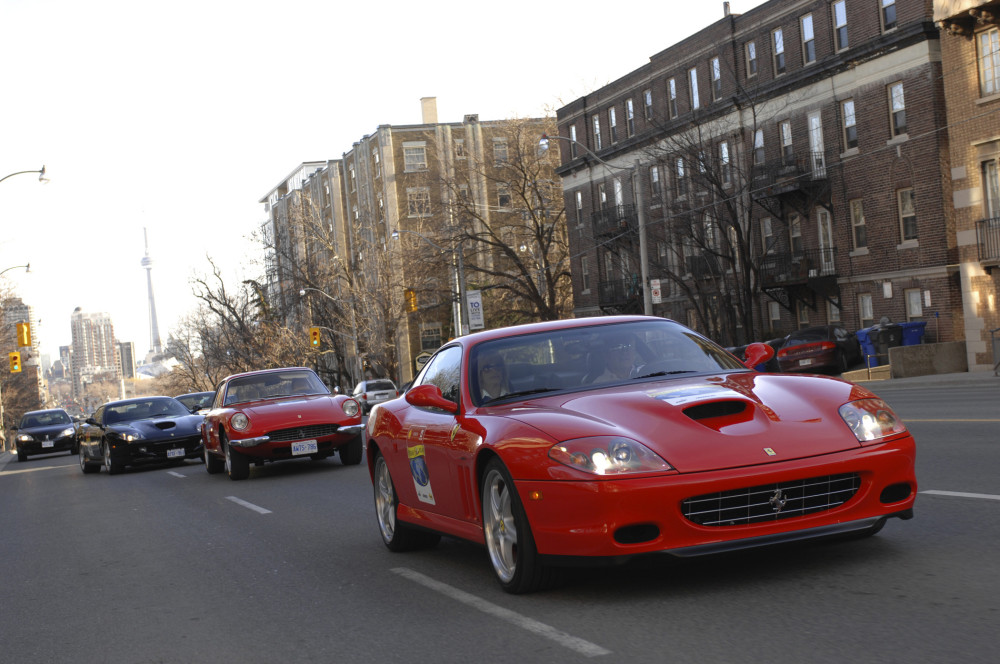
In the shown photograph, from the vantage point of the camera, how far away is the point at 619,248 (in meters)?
52.6

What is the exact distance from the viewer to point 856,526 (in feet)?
19.1

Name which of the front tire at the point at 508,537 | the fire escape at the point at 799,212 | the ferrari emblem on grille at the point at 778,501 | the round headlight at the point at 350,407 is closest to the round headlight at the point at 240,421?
the round headlight at the point at 350,407

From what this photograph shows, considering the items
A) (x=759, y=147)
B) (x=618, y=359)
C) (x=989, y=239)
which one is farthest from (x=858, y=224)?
(x=618, y=359)

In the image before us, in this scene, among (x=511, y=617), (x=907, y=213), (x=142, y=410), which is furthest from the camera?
(x=907, y=213)

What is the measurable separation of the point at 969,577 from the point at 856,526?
0.60 metres

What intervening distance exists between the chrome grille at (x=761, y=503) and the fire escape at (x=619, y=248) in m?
42.9

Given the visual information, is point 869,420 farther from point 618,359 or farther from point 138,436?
point 138,436

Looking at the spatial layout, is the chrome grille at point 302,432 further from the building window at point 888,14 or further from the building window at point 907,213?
the building window at point 888,14

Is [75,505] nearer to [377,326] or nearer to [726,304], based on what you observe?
[726,304]

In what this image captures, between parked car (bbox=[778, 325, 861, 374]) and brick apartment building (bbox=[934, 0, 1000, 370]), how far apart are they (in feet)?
12.1

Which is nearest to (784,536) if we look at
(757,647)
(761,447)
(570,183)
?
(761,447)

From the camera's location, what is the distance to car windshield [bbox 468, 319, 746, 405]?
6953 millimetres

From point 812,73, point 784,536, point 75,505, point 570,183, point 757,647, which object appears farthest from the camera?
point 570,183

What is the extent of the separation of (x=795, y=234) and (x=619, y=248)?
497 inches
